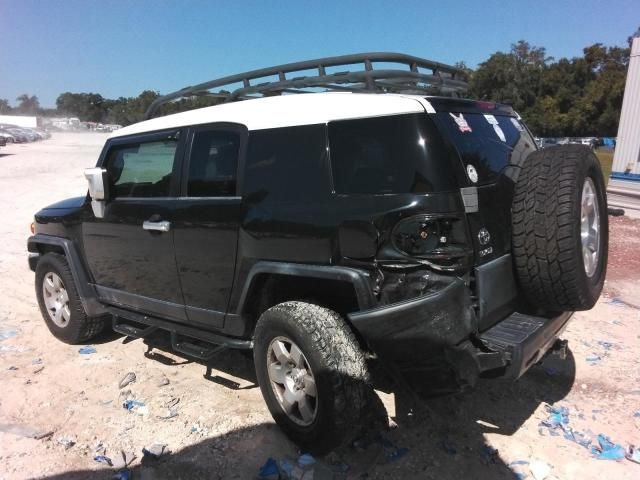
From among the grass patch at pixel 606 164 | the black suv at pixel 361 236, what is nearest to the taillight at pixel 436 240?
the black suv at pixel 361 236

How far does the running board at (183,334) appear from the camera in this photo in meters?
3.47

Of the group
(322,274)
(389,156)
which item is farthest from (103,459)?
(389,156)

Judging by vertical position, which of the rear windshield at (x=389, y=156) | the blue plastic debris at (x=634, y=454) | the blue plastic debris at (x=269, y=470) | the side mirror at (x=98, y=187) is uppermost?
the rear windshield at (x=389, y=156)

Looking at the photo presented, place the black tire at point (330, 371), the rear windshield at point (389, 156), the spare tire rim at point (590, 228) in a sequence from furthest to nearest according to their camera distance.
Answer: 1. the spare tire rim at point (590, 228)
2. the black tire at point (330, 371)
3. the rear windshield at point (389, 156)

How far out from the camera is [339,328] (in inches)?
113

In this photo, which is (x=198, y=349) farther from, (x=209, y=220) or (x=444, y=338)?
(x=444, y=338)

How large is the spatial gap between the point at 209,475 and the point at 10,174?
21.4m

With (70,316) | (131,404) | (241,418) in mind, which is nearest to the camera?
(241,418)

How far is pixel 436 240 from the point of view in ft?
8.45

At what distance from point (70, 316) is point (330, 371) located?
3.09m

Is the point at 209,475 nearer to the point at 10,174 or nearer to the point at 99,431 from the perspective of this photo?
the point at 99,431

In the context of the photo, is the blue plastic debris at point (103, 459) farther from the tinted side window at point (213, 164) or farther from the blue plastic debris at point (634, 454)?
the blue plastic debris at point (634, 454)

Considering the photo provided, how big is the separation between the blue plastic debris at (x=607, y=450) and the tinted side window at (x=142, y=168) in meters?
3.24

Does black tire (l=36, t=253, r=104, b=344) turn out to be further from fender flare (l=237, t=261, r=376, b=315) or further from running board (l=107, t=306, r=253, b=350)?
fender flare (l=237, t=261, r=376, b=315)
